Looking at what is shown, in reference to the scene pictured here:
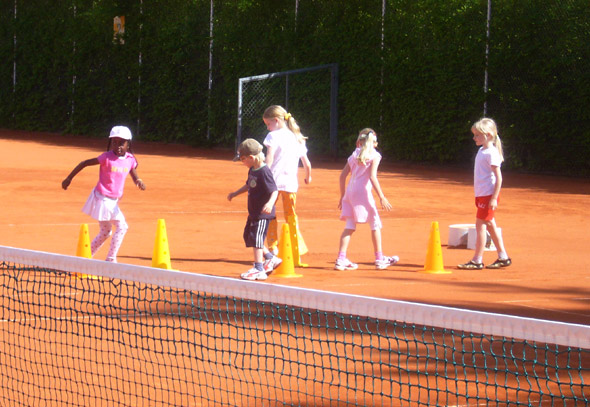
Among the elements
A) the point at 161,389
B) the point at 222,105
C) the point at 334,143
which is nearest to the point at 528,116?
the point at 334,143

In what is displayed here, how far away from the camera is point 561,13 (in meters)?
22.0

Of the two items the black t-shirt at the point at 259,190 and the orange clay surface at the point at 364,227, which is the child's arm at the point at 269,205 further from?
the orange clay surface at the point at 364,227

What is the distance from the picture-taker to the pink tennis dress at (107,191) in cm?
919

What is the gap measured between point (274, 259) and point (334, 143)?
18.3 meters

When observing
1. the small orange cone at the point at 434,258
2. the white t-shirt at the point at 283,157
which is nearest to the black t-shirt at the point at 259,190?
the white t-shirt at the point at 283,157

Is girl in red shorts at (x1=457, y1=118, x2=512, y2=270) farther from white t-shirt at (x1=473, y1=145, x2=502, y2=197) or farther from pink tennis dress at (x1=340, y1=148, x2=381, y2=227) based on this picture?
pink tennis dress at (x1=340, y1=148, x2=381, y2=227)

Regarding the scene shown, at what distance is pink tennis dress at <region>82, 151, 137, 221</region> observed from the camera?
919cm

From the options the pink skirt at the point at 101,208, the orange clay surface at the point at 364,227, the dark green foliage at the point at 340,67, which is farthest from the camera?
the dark green foliage at the point at 340,67

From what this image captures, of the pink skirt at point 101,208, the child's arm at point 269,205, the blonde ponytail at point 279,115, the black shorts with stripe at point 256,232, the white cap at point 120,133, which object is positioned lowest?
the black shorts with stripe at point 256,232

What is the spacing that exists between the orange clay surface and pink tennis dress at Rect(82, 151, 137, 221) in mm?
790

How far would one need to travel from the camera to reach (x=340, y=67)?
89.4 feet

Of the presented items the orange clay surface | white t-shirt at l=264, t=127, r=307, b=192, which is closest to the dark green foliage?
the orange clay surface

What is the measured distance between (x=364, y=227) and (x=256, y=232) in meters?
4.63

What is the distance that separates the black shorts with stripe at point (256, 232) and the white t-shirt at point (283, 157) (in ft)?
3.36
